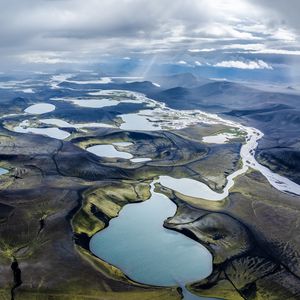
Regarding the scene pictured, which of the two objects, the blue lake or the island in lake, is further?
the blue lake

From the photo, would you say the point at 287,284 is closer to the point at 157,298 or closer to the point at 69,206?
the point at 157,298

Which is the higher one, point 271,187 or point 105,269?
point 105,269

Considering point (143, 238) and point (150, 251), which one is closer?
point (150, 251)

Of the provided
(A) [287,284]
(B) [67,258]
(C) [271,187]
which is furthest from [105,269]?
(C) [271,187]

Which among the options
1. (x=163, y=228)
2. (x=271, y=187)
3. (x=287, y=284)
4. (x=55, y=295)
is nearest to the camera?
(x=55, y=295)

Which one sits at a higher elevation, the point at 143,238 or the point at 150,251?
the point at 150,251

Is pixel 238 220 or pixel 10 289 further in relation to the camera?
pixel 238 220

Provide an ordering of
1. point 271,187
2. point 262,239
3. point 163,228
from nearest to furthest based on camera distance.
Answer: point 262,239 → point 163,228 → point 271,187

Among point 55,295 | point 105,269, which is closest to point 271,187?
point 105,269

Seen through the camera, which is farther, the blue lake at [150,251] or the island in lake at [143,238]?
the blue lake at [150,251]
